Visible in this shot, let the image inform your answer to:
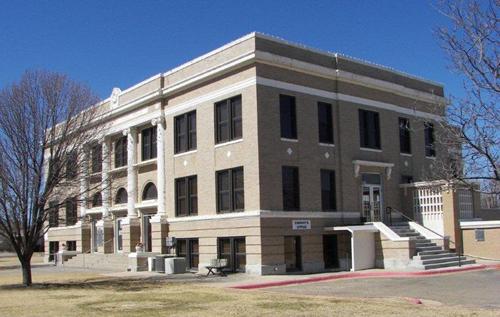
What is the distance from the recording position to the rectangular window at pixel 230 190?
28906 millimetres

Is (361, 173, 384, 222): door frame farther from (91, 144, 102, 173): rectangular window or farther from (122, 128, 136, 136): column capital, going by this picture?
(122, 128, 136, 136): column capital

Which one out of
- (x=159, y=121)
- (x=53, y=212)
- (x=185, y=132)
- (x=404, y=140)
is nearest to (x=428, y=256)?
(x=404, y=140)

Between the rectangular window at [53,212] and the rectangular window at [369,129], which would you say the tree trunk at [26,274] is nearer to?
the rectangular window at [53,212]

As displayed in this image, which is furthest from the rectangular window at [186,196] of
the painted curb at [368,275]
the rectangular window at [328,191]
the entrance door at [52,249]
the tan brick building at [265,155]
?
the entrance door at [52,249]

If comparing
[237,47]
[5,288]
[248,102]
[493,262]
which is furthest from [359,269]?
[5,288]

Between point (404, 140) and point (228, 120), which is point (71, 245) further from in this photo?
point (404, 140)

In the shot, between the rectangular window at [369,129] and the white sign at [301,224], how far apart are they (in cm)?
616

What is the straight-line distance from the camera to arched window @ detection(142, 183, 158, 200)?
36.2 m

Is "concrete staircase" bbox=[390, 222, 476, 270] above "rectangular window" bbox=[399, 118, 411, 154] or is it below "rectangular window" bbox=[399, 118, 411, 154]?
below

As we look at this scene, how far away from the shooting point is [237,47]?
2917cm

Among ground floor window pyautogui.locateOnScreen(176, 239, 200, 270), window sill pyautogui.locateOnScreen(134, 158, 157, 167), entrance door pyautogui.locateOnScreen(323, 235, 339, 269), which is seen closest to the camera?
entrance door pyautogui.locateOnScreen(323, 235, 339, 269)

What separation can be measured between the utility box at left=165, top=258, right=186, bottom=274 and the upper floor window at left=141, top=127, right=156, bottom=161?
8.29 m

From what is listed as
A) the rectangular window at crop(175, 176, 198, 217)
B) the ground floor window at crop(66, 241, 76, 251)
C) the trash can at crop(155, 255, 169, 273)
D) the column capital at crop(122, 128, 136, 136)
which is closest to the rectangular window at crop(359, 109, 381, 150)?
the rectangular window at crop(175, 176, 198, 217)

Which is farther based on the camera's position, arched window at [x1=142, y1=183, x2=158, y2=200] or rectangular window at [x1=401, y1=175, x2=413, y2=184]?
arched window at [x1=142, y1=183, x2=158, y2=200]
